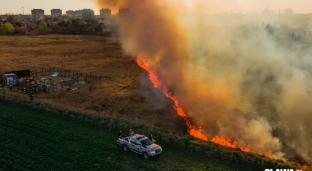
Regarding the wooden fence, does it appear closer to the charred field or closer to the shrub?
the charred field

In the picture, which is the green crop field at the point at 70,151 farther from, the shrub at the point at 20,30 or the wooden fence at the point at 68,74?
the shrub at the point at 20,30

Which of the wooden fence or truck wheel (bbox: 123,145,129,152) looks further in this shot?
the wooden fence

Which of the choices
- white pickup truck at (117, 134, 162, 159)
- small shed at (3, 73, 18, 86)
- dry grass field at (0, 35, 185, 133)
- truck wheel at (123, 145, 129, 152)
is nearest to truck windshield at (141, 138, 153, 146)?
white pickup truck at (117, 134, 162, 159)

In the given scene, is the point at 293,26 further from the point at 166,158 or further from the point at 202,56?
the point at 166,158

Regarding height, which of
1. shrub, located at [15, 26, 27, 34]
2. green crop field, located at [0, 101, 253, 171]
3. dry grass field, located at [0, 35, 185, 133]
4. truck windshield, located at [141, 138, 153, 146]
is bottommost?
green crop field, located at [0, 101, 253, 171]

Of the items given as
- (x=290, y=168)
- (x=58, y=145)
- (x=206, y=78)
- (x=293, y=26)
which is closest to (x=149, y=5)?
(x=206, y=78)

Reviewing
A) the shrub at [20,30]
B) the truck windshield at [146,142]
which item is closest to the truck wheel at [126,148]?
the truck windshield at [146,142]
